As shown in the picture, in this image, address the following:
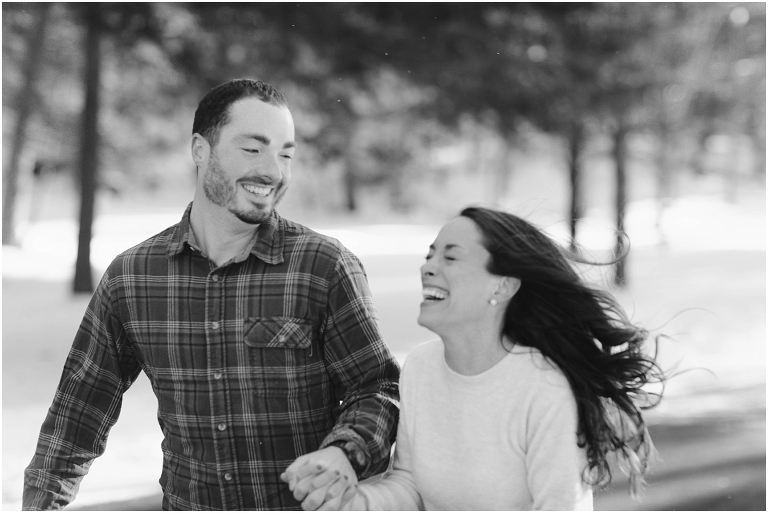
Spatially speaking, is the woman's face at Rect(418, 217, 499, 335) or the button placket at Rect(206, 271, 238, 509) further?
the button placket at Rect(206, 271, 238, 509)

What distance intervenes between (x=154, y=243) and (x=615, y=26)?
896cm

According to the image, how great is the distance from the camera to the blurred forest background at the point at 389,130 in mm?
8797

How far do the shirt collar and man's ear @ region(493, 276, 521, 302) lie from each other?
52 cm

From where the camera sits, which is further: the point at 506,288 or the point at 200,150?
the point at 200,150

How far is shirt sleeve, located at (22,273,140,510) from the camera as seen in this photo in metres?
2.00

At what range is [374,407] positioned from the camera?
6.07ft

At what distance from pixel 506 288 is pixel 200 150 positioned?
2.68 feet

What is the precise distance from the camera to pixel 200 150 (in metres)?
2.02

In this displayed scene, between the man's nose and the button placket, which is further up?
the man's nose

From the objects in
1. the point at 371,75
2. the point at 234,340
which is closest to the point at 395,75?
the point at 371,75

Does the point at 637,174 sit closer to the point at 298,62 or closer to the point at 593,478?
the point at 298,62

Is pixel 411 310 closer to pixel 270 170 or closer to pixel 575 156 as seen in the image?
pixel 575 156

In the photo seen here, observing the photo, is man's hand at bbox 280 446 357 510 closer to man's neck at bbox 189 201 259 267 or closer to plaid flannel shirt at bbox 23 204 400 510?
plaid flannel shirt at bbox 23 204 400 510

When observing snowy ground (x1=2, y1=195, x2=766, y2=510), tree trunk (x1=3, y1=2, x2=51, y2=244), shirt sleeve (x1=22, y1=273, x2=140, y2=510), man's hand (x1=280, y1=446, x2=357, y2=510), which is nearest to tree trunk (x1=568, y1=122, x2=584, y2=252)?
snowy ground (x1=2, y1=195, x2=766, y2=510)
